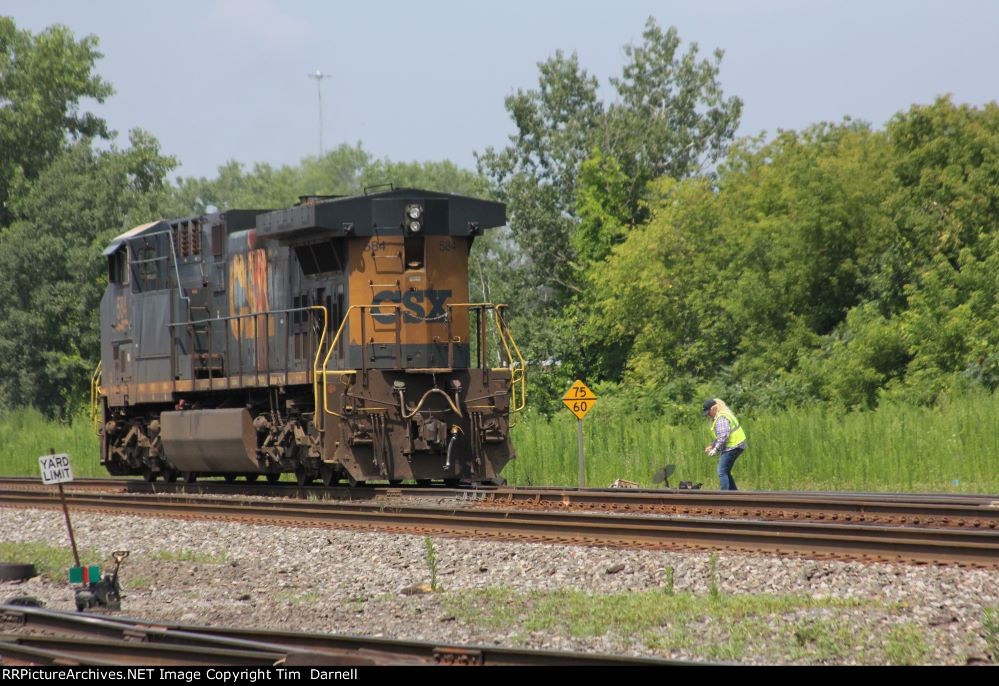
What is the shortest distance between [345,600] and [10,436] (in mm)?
24391

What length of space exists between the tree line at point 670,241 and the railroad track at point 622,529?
41.1ft

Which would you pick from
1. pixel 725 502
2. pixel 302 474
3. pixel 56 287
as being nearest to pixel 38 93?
pixel 56 287

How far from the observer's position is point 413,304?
53.6 ft

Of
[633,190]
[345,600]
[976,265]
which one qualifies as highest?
[633,190]

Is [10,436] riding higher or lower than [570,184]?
lower

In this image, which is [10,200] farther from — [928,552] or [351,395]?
[928,552]

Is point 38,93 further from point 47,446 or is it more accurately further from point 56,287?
point 47,446

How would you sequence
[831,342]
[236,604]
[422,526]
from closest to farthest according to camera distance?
[236,604], [422,526], [831,342]

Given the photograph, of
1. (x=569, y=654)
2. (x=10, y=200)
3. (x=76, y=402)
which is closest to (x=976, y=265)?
(x=569, y=654)

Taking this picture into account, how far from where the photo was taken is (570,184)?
141 feet

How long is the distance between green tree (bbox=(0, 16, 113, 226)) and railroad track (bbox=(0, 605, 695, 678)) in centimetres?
4177

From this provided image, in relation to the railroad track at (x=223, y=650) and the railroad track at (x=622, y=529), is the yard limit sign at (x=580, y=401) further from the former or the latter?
the railroad track at (x=223, y=650)

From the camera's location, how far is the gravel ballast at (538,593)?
6898mm

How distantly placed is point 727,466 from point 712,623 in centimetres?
A: 835
